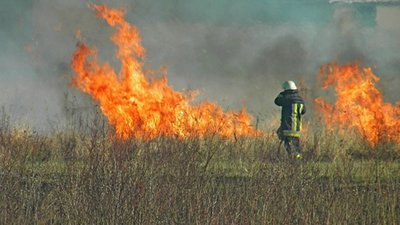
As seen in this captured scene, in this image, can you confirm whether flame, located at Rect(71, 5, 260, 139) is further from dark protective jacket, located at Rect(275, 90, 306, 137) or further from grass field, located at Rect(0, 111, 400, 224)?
grass field, located at Rect(0, 111, 400, 224)

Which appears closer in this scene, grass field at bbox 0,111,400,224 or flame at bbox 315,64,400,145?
grass field at bbox 0,111,400,224

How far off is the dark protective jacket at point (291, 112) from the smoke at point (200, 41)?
18.8ft

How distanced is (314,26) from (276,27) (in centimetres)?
151

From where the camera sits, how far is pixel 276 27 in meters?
25.2

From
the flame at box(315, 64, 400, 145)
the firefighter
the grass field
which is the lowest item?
the grass field

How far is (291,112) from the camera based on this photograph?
13445mm

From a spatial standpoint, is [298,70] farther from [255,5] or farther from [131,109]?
[131,109]

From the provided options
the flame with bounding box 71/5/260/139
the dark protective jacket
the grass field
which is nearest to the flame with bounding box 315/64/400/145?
the dark protective jacket

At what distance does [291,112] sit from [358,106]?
293 centimetres

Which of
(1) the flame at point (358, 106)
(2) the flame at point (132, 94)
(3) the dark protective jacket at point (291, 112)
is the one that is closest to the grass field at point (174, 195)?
(3) the dark protective jacket at point (291, 112)

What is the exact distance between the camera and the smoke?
21.2 metres

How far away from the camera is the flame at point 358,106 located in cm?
1491

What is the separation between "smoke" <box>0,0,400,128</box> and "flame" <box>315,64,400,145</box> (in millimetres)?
3272

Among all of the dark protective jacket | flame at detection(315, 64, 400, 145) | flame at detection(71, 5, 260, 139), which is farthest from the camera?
flame at detection(315, 64, 400, 145)
